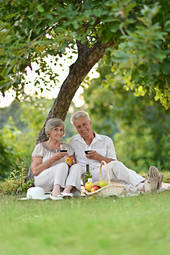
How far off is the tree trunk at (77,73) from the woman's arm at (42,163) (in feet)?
3.39

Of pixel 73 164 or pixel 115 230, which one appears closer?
pixel 115 230

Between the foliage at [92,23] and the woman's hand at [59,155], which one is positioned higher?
the foliage at [92,23]

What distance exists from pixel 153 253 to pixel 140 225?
891 millimetres

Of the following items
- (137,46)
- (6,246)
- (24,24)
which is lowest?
(6,246)

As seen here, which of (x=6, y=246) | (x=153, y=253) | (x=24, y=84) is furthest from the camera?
(x=24, y=84)

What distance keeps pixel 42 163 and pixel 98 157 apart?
804 millimetres

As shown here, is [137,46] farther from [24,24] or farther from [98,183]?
[98,183]

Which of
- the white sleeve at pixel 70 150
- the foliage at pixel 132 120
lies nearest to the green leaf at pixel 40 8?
the white sleeve at pixel 70 150

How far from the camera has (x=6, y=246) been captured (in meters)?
3.09

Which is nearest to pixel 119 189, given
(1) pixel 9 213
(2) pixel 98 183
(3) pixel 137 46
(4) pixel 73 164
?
(2) pixel 98 183

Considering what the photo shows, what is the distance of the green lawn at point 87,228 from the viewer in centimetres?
290

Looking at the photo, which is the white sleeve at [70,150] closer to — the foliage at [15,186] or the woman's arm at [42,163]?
the woman's arm at [42,163]

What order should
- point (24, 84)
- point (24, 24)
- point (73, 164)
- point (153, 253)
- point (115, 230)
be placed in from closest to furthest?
1. point (153, 253)
2. point (115, 230)
3. point (24, 24)
4. point (73, 164)
5. point (24, 84)

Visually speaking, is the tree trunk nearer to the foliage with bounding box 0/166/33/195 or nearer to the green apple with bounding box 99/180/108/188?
the foliage with bounding box 0/166/33/195
